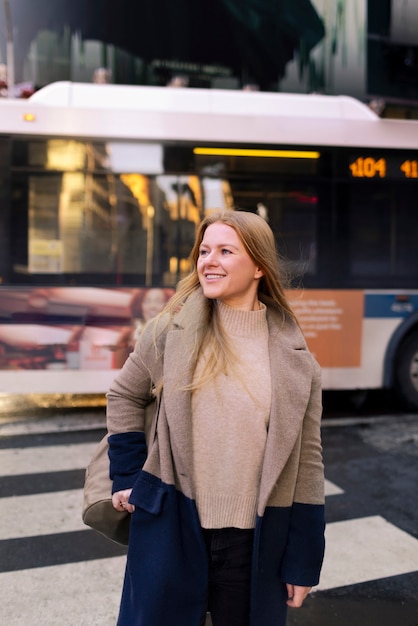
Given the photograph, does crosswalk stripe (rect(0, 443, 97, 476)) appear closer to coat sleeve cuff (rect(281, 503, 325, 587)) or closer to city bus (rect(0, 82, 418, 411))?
city bus (rect(0, 82, 418, 411))

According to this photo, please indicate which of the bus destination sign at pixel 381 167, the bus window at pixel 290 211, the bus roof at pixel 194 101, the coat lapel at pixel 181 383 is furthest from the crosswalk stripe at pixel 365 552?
the bus roof at pixel 194 101

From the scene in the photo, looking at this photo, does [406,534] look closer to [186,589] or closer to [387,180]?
[186,589]

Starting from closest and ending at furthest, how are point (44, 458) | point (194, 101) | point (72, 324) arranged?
point (44, 458) → point (72, 324) → point (194, 101)

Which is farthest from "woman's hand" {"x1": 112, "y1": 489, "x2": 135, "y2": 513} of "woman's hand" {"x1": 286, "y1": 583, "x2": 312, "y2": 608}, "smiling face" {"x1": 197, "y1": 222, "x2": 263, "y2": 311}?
"smiling face" {"x1": 197, "y1": 222, "x2": 263, "y2": 311}

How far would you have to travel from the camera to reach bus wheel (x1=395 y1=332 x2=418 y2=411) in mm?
7594

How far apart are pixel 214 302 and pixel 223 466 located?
53 centimetres

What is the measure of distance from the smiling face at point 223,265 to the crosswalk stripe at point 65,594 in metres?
2.02

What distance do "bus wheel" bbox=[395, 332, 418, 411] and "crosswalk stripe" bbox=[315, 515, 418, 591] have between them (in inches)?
132

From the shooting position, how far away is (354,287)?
739cm

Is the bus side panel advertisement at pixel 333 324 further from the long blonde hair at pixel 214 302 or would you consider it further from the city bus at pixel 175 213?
the long blonde hair at pixel 214 302

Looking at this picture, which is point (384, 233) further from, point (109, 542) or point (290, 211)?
point (109, 542)

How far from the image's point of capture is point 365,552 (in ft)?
12.8

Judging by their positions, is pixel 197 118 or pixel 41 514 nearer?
pixel 41 514

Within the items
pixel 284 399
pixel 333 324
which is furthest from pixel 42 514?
pixel 333 324
